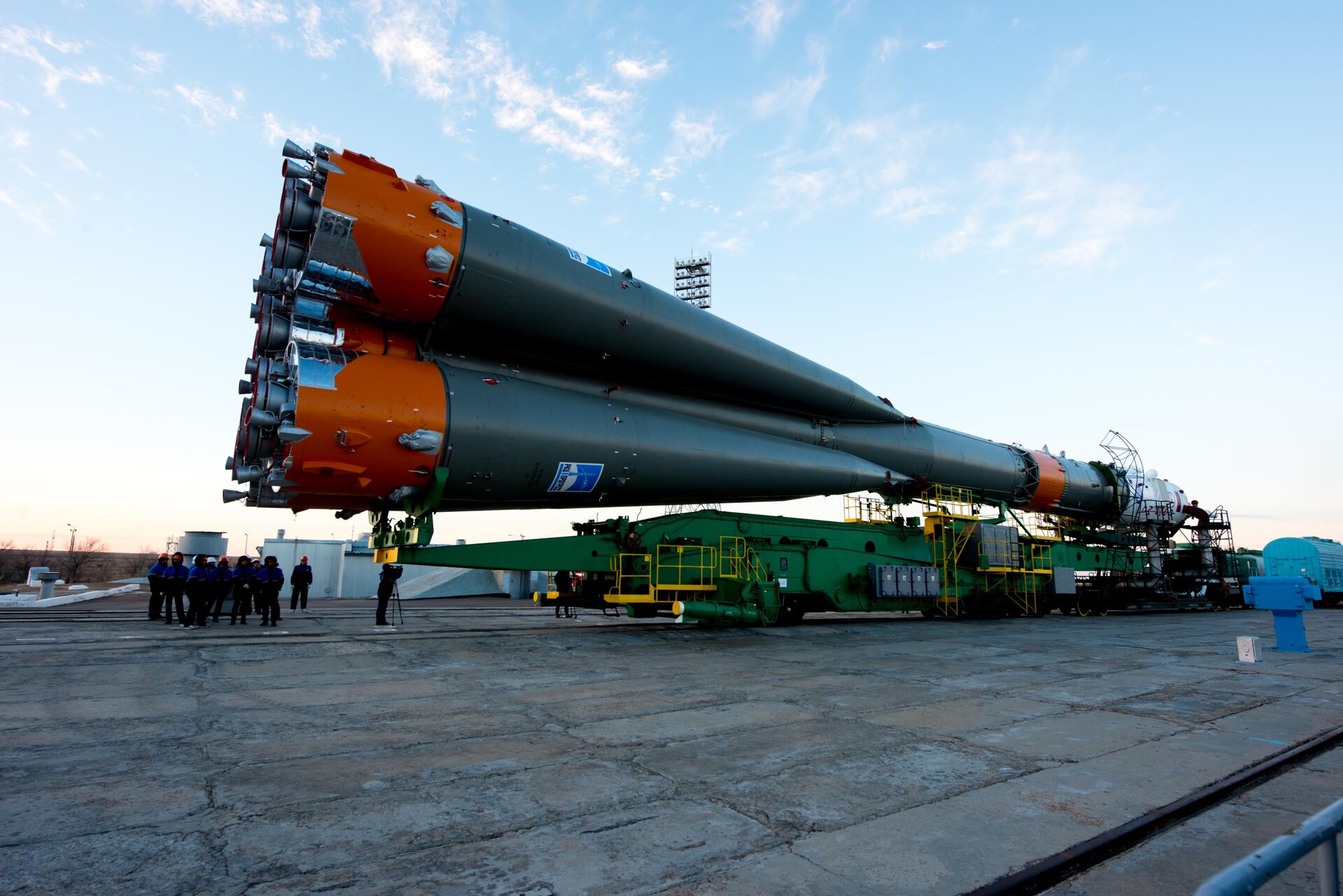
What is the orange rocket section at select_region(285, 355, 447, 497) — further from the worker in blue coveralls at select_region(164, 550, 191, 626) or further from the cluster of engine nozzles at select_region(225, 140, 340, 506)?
the worker in blue coveralls at select_region(164, 550, 191, 626)

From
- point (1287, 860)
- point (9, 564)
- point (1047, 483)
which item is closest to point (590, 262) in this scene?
point (1287, 860)

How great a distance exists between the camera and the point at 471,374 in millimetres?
10469

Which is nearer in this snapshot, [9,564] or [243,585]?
[243,585]

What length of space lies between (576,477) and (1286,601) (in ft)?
36.9

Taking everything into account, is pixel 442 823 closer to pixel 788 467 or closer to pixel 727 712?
pixel 727 712

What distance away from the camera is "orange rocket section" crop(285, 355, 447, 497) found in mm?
8703

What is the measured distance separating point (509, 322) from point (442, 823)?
8.16 meters

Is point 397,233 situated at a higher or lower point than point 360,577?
higher

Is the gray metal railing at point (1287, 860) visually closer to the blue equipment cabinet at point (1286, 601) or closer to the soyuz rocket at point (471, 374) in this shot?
the soyuz rocket at point (471, 374)

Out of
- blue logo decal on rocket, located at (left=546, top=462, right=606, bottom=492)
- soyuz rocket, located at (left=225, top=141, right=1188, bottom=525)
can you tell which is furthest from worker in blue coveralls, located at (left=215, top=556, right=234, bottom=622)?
blue logo decal on rocket, located at (left=546, top=462, right=606, bottom=492)

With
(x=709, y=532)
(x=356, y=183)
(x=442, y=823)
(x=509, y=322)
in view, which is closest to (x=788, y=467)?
(x=709, y=532)

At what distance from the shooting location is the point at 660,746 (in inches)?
201

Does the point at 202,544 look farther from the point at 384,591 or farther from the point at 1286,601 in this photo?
the point at 1286,601

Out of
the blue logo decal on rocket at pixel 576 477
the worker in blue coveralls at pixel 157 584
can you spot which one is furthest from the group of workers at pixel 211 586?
the blue logo decal on rocket at pixel 576 477
